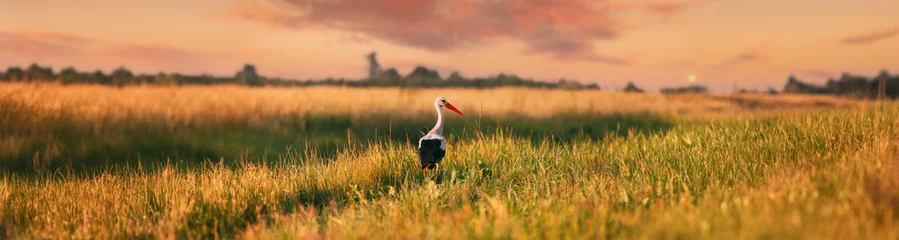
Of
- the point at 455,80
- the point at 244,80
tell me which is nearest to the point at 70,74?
the point at 244,80

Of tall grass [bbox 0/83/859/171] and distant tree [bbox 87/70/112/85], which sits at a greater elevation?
distant tree [bbox 87/70/112/85]

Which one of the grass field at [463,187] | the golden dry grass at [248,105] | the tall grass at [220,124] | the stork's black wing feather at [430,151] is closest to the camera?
the grass field at [463,187]

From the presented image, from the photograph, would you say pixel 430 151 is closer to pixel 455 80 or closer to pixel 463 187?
pixel 463 187

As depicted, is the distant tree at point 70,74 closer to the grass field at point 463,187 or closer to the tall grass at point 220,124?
the tall grass at point 220,124

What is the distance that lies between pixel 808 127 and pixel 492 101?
12969mm

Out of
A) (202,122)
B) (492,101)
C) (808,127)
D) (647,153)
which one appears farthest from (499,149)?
(492,101)

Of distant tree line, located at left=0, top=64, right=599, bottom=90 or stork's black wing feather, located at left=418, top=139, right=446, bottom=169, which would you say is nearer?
stork's black wing feather, located at left=418, top=139, right=446, bottom=169

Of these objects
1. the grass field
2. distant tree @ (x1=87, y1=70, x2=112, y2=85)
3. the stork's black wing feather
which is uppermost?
distant tree @ (x1=87, y1=70, x2=112, y2=85)

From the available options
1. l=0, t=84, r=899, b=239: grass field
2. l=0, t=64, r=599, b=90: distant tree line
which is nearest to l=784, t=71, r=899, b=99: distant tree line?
l=0, t=64, r=599, b=90: distant tree line

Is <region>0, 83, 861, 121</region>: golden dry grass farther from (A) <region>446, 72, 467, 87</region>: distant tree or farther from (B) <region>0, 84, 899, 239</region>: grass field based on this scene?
(A) <region>446, 72, 467, 87</region>: distant tree

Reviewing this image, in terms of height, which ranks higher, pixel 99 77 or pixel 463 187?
pixel 99 77

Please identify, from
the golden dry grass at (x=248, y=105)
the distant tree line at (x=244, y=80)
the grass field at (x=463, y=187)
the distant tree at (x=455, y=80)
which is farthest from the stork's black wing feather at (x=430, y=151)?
the distant tree at (x=455, y=80)

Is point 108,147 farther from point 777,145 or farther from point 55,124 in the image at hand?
point 777,145

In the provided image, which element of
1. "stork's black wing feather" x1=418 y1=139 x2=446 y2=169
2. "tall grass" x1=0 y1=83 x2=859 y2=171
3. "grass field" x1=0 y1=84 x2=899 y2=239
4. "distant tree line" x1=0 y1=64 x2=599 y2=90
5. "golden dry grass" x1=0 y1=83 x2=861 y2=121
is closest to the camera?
"grass field" x1=0 y1=84 x2=899 y2=239
